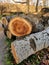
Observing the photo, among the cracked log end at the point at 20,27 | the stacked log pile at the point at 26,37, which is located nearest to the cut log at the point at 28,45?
the stacked log pile at the point at 26,37

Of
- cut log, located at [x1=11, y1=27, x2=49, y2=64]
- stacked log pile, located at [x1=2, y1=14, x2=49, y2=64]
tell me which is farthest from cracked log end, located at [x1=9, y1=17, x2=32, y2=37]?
cut log, located at [x1=11, y1=27, x2=49, y2=64]

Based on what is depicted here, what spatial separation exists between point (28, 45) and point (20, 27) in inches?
26.0

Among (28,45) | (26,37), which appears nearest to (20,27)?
(26,37)

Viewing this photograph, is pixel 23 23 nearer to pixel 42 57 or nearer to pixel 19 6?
pixel 42 57

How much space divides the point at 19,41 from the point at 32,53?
44 cm

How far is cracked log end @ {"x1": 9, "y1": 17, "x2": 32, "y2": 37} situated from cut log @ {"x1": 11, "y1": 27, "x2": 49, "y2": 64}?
0.72 ft

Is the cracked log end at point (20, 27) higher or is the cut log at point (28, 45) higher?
the cracked log end at point (20, 27)

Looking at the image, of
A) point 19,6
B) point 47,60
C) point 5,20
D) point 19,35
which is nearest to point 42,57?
point 47,60

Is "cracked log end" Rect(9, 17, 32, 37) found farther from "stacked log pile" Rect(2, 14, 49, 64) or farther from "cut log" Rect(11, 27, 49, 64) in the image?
"cut log" Rect(11, 27, 49, 64)

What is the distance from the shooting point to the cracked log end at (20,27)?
15.3 feet

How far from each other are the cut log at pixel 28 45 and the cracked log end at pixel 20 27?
22 cm

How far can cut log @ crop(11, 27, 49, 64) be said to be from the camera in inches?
163

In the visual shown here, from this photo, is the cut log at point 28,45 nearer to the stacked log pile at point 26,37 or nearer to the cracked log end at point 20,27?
the stacked log pile at point 26,37

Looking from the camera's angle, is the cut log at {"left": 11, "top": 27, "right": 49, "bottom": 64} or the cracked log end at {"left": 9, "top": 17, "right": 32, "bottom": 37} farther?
the cracked log end at {"left": 9, "top": 17, "right": 32, "bottom": 37}
